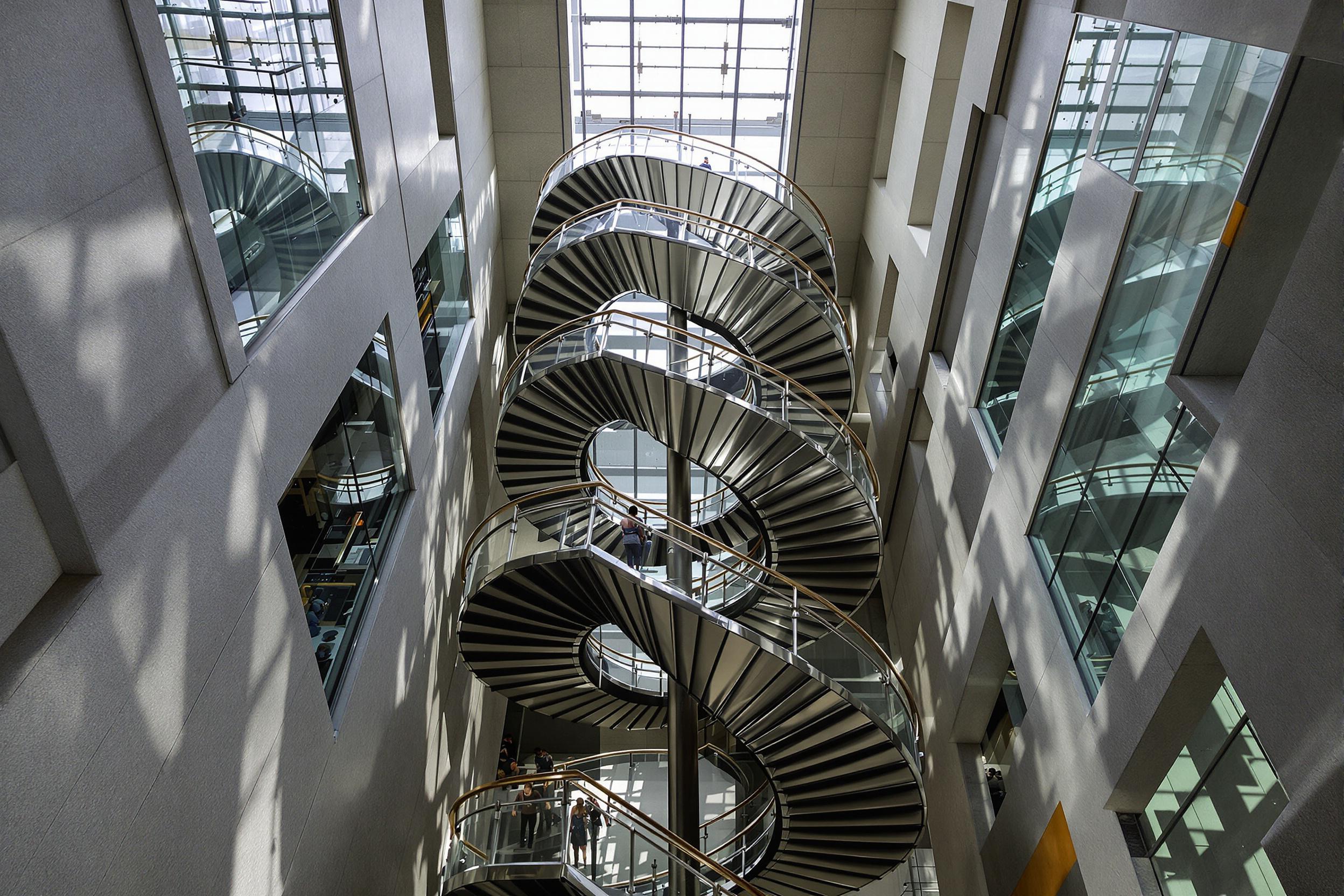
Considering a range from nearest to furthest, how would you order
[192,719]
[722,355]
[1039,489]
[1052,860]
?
[192,719]
[1052,860]
[1039,489]
[722,355]

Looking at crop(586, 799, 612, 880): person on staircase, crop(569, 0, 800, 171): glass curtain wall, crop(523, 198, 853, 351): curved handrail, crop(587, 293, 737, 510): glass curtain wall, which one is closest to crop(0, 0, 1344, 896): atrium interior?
crop(586, 799, 612, 880): person on staircase

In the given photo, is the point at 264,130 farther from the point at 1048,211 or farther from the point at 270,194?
the point at 1048,211

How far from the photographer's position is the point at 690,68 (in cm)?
1677

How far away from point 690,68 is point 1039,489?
12570 mm

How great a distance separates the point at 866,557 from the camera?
426 inches

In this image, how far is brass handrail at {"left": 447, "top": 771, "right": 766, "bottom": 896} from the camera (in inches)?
296

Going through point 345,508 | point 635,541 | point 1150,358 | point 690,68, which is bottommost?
point 635,541

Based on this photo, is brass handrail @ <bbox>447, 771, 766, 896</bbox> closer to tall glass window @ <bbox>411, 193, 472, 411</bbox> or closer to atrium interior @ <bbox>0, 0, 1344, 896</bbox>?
atrium interior @ <bbox>0, 0, 1344, 896</bbox>

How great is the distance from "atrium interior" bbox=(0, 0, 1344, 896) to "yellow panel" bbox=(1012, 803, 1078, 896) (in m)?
0.07

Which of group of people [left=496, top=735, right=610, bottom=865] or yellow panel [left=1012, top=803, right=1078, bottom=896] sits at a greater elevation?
group of people [left=496, top=735, right=610, bottom=865]

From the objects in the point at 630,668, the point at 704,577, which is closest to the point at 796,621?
the point at 704,577

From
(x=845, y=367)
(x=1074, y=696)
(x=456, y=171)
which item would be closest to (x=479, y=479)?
(x=456, y=171)

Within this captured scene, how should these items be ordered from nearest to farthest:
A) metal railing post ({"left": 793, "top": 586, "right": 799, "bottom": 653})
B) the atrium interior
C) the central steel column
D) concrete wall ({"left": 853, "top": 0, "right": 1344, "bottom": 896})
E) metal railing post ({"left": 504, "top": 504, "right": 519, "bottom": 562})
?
the atrium interior → concrete wall ({"left": 853, "top": 0, "right": 1344, "bottom": 896}) → metal railing post ({"left": 793, "top": 586, "right": 799, "bottom": 653}) → metal railing post ({"left": 504, "top": 504, "right": 519, "bottom": 562}) → the central steel column

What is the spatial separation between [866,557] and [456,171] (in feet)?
27.2
